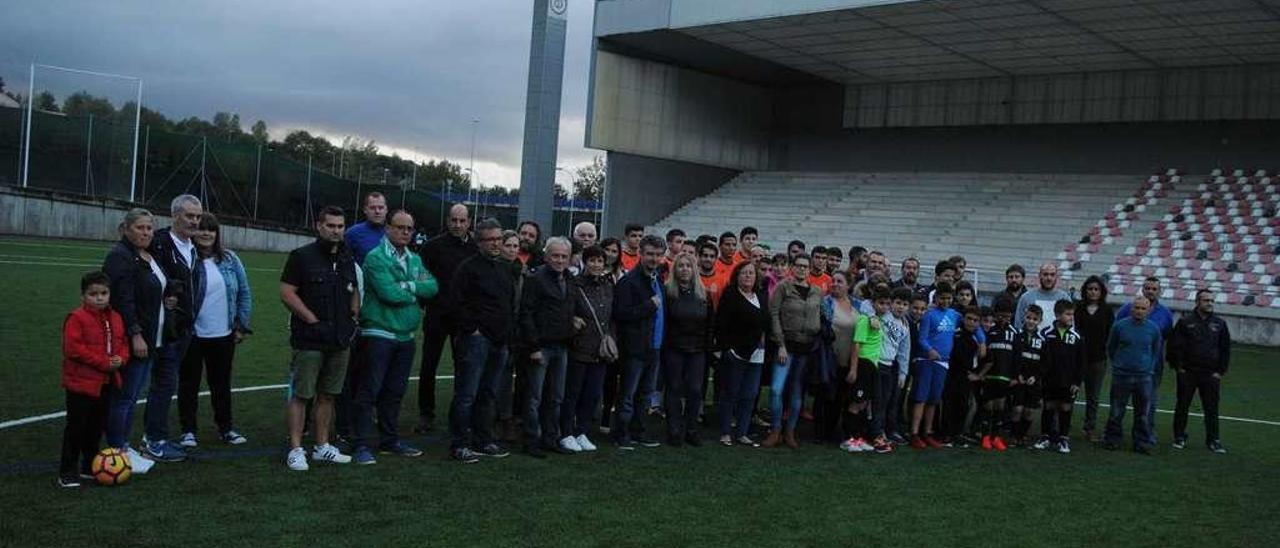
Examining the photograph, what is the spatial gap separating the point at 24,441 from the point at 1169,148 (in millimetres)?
29173

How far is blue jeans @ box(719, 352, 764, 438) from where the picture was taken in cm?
784

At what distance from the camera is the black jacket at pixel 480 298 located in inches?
259

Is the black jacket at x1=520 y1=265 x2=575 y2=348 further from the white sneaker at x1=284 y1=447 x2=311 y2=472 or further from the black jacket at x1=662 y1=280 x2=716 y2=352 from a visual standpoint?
the white sneaker at x1=284 y1=447 x2=311 y2=472

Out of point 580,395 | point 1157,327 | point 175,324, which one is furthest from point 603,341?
point 1157,327

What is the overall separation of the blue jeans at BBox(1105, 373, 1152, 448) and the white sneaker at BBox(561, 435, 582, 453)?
15.9 ft

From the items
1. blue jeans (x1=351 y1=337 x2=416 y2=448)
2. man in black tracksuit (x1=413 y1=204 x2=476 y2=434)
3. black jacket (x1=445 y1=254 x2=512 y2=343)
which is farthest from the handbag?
blue jeans (x1=351 y1=337 x2=416 y2=448)

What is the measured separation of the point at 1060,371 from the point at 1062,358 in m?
0.11

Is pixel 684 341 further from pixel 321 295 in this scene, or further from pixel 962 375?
pixel 321 295

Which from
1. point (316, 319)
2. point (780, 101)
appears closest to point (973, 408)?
point (316, 319)

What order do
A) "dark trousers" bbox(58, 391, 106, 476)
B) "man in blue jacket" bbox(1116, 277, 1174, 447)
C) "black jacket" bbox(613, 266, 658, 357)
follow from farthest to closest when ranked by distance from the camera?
1. "man in blue jacket" bbox(1116, 277, 1174, 447)
2. "black jacket" bbox(613, 266, 658, 357)
3. "dark trousers" bbox(58, 391, 106, 476)

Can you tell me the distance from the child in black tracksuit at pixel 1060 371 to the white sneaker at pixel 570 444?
13.4ft

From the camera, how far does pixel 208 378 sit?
6.70m

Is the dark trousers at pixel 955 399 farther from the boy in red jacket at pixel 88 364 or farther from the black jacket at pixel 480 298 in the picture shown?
the boy in red jacket at pixel 88 364

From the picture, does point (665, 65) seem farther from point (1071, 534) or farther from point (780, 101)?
point (1071, 534)
